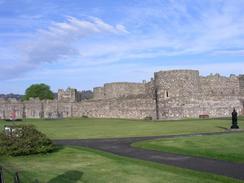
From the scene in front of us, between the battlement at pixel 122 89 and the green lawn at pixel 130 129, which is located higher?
the battlement at pixel 122 89

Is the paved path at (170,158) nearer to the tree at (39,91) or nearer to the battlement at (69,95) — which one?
the battlement at (69,95)

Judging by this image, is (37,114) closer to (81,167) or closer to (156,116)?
(156,116)

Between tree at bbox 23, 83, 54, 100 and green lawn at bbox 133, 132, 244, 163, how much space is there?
94.3m

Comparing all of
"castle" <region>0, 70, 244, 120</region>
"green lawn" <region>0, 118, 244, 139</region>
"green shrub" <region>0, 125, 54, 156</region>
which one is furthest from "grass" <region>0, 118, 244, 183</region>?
"castle" <region>0, 70, 244, 120</region>

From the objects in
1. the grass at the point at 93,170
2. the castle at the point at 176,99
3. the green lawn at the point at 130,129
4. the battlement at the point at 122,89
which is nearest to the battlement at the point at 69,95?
the battlement at the point at 122,89

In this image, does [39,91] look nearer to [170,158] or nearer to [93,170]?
[170,158]

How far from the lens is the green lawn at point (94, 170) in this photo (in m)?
12.8

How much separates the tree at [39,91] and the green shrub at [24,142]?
95.6 meters

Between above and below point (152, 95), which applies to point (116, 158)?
below

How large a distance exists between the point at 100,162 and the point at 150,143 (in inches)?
227

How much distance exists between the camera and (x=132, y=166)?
49.7 feet

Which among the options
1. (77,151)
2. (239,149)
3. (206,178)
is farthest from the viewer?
(77,151)

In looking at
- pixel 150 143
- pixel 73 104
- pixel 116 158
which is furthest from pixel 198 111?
pixel 116 158

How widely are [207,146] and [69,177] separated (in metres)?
7.91
